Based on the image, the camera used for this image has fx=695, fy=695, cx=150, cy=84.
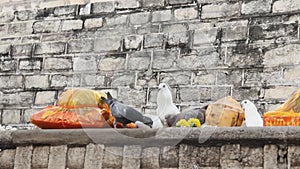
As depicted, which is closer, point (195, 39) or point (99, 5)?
point (195, 39)

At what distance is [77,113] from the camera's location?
3498 mm

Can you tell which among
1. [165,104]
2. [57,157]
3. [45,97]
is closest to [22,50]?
[45,97]

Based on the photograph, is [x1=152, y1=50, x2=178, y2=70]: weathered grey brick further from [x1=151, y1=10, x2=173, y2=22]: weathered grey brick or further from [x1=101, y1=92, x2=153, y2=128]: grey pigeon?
[x1=101, y1=92, x2=153, y2=128]: grey pigeon

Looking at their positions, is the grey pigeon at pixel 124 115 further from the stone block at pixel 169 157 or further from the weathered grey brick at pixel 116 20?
the weathered grey brick at pixel 116 20

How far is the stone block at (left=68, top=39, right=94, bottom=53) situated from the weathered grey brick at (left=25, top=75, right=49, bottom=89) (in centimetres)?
29

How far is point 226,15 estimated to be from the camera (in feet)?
15.8

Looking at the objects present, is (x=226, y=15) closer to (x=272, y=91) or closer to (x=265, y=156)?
(x=272, y=91)

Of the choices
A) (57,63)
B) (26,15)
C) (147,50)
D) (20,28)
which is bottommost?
(57,63)

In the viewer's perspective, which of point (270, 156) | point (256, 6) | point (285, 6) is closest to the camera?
point (270, 156)

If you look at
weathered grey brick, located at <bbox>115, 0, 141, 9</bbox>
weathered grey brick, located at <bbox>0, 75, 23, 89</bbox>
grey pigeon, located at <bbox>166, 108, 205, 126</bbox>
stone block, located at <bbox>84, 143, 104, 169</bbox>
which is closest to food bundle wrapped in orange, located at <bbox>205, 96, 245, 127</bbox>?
grey pigeon, located at <bbox>166, 108, 205, 126</bbox>

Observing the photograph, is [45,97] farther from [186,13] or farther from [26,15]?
[186,13]

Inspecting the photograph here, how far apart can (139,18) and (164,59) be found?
42cm

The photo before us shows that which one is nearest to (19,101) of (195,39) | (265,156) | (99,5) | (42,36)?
(42,36)

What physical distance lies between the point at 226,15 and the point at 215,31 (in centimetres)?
14
